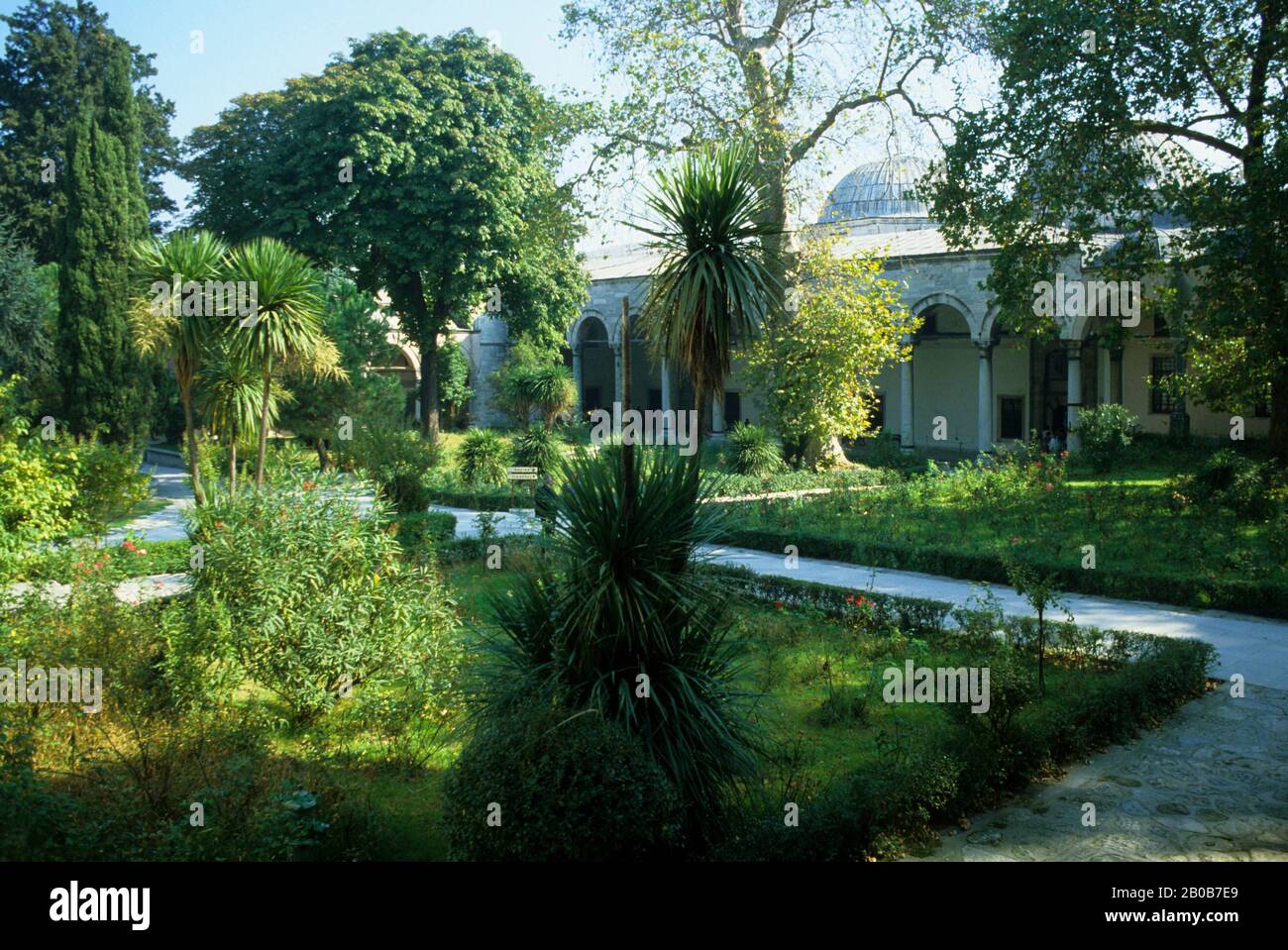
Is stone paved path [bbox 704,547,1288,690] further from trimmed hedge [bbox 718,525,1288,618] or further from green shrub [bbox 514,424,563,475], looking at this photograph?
green shrub [bbox 514,424,563,475]

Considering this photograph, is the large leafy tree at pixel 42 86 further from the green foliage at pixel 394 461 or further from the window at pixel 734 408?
the window at pixel 734 408

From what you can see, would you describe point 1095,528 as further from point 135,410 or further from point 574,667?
point 135,410

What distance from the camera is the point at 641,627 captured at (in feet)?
17.7

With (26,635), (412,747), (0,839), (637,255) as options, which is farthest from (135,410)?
(637,255)

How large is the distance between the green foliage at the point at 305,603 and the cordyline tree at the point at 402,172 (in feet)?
56.0

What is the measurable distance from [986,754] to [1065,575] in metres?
7.09

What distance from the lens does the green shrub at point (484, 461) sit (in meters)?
23.4

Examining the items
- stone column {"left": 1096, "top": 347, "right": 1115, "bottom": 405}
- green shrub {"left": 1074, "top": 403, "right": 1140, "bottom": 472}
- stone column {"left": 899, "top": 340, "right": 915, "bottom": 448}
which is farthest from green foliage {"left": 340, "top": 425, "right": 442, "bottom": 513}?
stone column {"left": 1096, "top": 347, "right": 1115, "bottom": 405}

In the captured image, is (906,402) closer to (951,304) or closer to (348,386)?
(951,304)

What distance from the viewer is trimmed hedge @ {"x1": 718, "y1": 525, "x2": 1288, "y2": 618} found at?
11.2 metres

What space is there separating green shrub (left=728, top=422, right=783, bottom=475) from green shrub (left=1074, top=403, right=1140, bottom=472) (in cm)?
679

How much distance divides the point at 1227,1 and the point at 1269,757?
11.4 metres

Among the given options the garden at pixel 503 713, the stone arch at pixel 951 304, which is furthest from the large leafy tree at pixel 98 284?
the stone arch at pixel 951 304

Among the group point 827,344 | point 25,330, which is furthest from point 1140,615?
point 25,330
